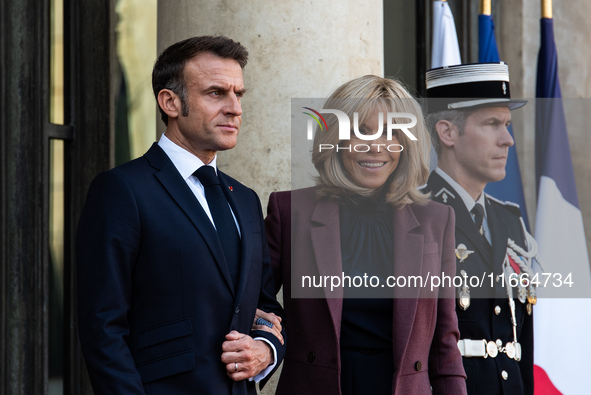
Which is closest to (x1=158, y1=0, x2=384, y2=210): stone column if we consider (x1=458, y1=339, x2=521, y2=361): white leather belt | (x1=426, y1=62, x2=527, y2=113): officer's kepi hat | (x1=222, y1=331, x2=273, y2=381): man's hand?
(x1=426, y1=62, x2=527, y2=113): officer's kepi hat

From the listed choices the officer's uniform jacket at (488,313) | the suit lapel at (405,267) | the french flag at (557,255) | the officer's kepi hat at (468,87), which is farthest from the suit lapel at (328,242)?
the french flag at (557,255)

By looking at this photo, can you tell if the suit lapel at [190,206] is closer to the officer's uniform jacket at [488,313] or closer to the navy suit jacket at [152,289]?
the navy suit jacket at [152,289]

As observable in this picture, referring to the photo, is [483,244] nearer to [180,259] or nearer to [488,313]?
[488,313]

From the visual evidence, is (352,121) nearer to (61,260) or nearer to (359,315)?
(359,315)

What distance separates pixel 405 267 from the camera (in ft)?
9.68

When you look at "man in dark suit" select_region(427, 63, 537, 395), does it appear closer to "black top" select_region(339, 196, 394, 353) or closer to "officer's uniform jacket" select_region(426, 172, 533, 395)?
"officer's uniform jacket" select_region(426, 172, 533, 395)

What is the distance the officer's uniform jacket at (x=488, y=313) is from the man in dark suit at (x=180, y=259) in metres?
1.02

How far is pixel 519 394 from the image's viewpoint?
11.3 ft

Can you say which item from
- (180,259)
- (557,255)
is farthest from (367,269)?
(557,255)

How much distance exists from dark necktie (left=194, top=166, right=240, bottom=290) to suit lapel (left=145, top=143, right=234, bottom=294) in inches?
2.3

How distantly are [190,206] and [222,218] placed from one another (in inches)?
5.3

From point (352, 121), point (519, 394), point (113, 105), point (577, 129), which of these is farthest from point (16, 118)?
point (577, 129)

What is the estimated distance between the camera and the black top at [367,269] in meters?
2.90

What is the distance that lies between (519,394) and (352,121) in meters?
1.41
